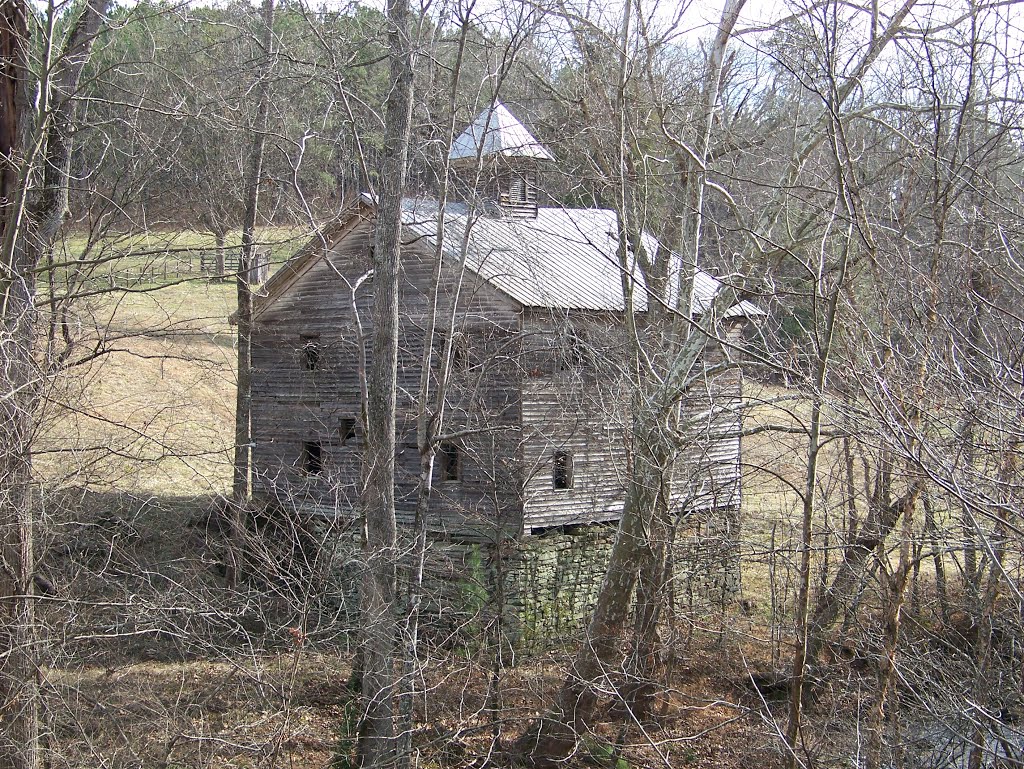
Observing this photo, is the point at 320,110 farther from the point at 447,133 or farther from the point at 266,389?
A: the point at 266,389

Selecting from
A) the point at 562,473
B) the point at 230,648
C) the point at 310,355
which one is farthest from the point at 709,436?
the point at 310,355

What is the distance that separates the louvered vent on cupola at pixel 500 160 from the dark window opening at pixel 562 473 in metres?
5.18

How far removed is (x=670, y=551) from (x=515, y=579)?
22.3ft

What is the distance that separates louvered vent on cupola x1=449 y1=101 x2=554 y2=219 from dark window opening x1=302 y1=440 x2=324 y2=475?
7251 millimetres

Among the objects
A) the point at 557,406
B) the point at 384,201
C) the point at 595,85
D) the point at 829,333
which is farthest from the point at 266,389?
the point at 829,333

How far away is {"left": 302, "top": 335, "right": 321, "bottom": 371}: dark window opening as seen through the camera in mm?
21031

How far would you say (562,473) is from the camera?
19516 millimetres

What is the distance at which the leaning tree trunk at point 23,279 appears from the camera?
8.05m

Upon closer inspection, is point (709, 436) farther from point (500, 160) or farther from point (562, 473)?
point (562, 473)

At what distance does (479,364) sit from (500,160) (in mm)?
3416

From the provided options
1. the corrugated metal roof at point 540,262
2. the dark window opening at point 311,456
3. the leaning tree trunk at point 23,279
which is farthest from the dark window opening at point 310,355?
the leaning tree trunk at point 23,279

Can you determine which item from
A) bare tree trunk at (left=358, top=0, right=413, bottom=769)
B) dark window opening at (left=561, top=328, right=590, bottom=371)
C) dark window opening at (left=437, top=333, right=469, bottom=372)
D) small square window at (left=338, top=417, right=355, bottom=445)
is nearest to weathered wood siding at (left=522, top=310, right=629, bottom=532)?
dark window opening at (left=561, top=328, right=590, bottom=371)

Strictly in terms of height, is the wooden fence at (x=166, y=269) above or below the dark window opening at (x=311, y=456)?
above

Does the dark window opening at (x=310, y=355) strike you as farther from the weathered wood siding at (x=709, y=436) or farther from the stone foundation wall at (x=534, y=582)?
the weathered wood siding at (x=709, y=436)
